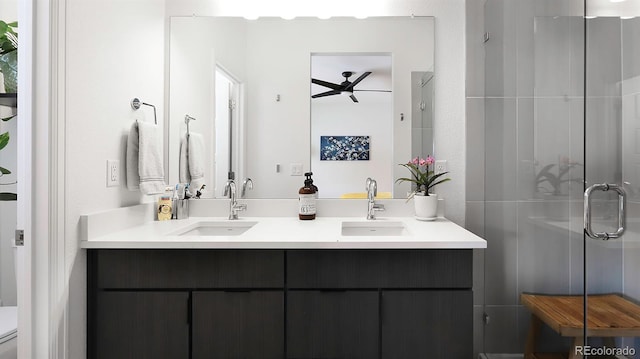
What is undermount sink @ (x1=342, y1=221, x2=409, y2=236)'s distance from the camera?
5.86ft

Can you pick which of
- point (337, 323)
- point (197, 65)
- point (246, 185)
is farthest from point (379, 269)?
point (197, 65)

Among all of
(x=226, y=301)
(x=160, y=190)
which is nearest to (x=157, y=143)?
(x=160, y=190)

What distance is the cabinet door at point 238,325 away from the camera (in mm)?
1343

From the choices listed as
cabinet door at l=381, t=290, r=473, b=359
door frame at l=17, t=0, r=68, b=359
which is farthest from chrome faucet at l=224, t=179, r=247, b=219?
cabinet door at l=381, t=290, r=473, b=359

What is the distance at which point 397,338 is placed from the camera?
1.35m

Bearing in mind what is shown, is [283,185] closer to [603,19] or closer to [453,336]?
[453,336]

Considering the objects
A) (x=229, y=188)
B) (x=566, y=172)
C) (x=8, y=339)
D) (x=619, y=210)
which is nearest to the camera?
(x=619, y=210)

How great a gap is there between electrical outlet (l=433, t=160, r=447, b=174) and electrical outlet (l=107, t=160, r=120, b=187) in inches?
61.1

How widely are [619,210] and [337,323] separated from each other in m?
0.97

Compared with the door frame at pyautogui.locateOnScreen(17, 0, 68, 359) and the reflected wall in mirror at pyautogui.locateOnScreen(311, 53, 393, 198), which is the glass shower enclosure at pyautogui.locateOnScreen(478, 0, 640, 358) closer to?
the reflected wall in mirror at pyautogui.locateOnScreen(311, 53, 393, 198)

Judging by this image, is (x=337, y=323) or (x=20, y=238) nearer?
(x=20, y=238)

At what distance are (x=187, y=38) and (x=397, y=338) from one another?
1.83m

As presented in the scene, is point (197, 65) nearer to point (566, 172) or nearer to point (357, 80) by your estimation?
point (357, 80)

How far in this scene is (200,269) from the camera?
1354mm
